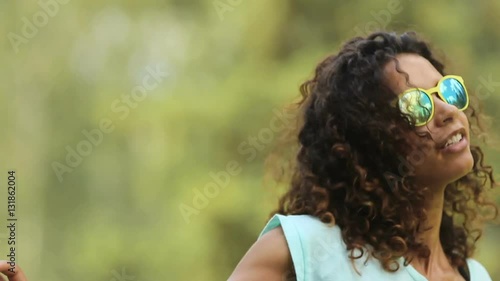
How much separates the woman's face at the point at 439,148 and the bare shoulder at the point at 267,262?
272 millimetres

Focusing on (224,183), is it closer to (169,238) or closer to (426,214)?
(169,238)

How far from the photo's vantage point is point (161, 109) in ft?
17.4

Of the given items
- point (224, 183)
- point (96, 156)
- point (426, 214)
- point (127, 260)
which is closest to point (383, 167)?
point (426, 214)

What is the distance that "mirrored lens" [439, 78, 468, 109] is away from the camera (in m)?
1.80

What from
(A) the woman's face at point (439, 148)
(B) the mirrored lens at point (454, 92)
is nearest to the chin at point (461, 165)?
(A) the woman's face at point (439, 148)

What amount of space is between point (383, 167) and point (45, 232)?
408cm

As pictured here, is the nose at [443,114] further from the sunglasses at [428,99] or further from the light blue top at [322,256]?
the light blue top at [322,256]

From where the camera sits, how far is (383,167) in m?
1.79
